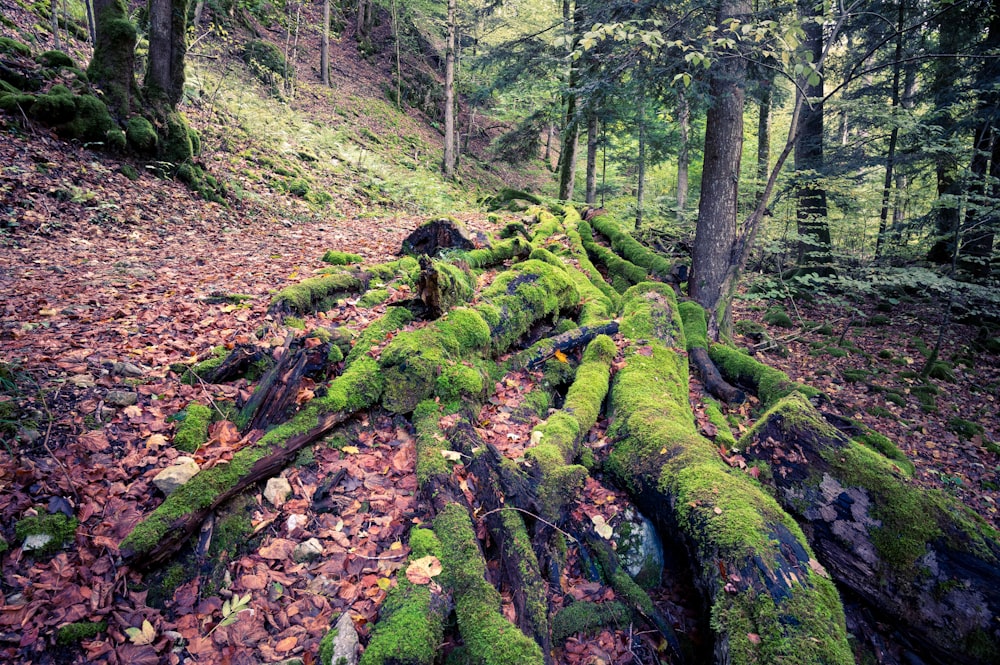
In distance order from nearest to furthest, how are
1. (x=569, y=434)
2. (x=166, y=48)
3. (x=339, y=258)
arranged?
(x=569, y=434), (x=339, y=258), (x=166, y=48)

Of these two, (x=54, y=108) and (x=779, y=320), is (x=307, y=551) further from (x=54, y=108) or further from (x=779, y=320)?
(x=779, y=320)

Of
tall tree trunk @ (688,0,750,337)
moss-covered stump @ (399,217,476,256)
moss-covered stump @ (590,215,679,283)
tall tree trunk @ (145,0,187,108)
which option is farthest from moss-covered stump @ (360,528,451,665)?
tall tree trunk @ (145,0,187,108)

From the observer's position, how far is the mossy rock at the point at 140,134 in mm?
8164

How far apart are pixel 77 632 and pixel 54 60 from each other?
10.7 m

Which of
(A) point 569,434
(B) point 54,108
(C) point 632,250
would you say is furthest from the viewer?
(C) point 632,250

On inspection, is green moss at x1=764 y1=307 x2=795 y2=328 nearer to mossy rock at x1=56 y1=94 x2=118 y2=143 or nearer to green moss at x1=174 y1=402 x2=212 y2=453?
green moss at x1=174 y1=402 x2=212 y2=453

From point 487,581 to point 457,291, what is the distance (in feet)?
10.1

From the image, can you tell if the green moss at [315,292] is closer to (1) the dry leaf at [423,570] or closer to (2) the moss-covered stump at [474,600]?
(2) the moss-covered stump at [474,600]

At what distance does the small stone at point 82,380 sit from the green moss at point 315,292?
1610 millimetres

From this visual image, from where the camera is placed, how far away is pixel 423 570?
8.56ft

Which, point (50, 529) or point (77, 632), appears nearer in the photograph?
point (77, 632)

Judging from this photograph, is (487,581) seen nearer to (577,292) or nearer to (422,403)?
(422,403)

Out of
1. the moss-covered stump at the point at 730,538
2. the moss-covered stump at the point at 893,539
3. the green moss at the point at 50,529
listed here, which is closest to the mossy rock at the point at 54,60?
the green moss at the point at 50,529

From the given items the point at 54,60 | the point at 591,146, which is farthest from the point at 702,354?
the point at 54,60
